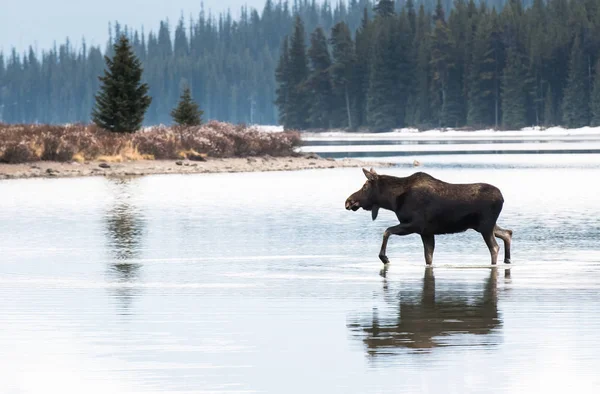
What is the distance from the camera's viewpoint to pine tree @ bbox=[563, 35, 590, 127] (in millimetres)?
139125

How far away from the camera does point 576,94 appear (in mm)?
140250

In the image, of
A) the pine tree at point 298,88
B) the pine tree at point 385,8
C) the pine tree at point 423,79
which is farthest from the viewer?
the pine tree at point 385,8

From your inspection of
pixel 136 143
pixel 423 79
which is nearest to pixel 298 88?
pixel 423 79

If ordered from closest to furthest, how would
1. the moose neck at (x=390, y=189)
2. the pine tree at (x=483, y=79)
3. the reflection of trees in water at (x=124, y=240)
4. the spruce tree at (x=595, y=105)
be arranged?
the reflection of trees in water at (x=124, y=240), the moose neck at (x=390, y=189), the spruce tree at (x=595, y=105), the pine tree at (x=483, y=79)

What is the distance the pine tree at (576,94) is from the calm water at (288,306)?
372ft

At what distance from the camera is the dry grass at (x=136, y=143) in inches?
1964

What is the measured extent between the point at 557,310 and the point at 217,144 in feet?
150

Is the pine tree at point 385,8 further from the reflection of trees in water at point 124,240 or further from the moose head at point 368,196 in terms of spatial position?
the moose head at point 368,196

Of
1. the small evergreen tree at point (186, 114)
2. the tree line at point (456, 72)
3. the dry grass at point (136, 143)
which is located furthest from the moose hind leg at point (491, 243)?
the tree line at point (456, 72)

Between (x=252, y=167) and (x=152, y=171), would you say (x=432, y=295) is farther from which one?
(x=252, y=167)

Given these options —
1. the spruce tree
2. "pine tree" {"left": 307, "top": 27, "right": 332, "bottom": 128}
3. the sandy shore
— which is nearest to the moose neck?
the sandy shore

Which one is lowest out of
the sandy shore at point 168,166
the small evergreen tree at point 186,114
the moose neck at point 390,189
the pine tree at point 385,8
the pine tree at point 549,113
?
the sandy shore at point 168,166

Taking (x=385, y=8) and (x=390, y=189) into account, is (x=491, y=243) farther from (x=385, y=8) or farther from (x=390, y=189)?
(x=385, y=8)

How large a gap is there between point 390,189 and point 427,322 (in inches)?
202
